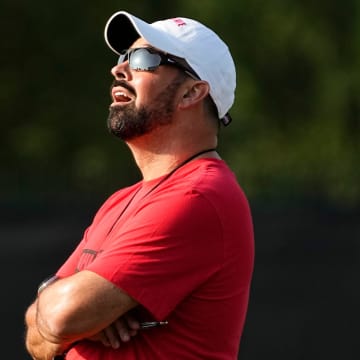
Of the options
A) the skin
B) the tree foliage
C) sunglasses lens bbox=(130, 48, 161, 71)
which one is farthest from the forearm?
the tree foliage

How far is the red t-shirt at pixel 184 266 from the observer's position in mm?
2814

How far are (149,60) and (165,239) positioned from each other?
1.90 feet

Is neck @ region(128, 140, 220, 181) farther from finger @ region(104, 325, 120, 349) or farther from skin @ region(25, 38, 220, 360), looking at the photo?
finger @ region(104, 325, 120, 349)

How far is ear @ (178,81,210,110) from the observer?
3.13m

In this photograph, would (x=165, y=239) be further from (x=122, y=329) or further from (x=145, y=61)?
(x=145, y=61)

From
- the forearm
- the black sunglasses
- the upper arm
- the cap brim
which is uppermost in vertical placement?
the cap brim

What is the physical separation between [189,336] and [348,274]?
377 cm

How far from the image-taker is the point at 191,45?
125 inches

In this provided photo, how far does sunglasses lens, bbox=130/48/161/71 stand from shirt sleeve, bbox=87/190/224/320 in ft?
1.43

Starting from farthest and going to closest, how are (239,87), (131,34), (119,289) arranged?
(239,87) → (131,34) → (119,289)

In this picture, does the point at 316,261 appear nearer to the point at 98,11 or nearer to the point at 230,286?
the point at 230,286

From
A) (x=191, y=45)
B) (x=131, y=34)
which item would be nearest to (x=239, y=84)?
(x=131, y=34)

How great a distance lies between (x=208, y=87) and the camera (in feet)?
10.4

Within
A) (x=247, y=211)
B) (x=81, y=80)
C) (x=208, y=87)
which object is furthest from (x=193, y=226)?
(x=81, y=80)
